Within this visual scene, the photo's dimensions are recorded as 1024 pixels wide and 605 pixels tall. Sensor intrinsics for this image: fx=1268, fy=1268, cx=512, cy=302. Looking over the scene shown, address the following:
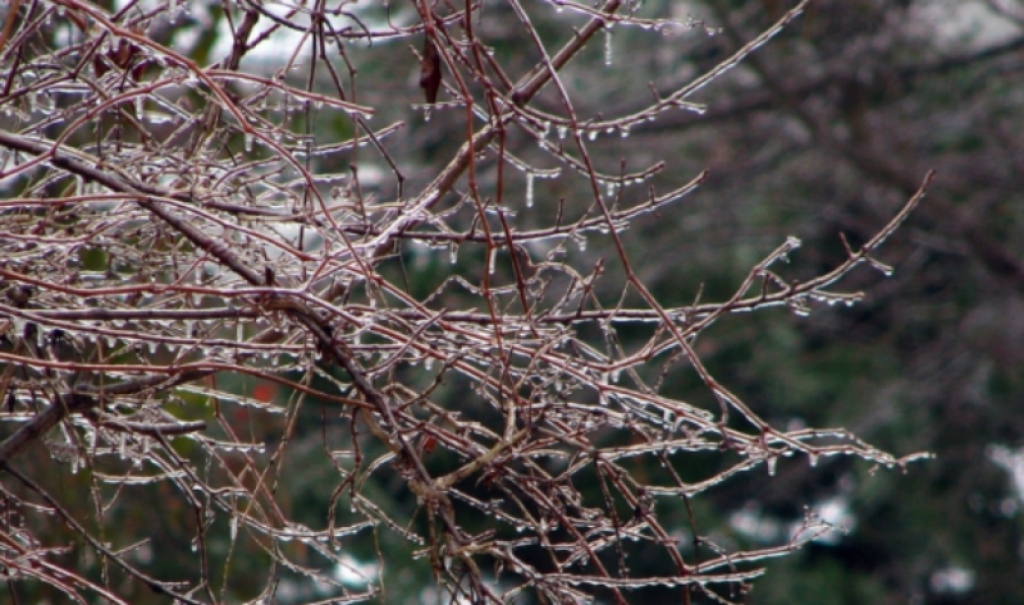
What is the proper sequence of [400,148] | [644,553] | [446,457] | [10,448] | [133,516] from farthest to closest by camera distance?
[644,553] → [446,457] → [400,148] → [133,516] → [10,448]

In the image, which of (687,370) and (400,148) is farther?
(687,370)

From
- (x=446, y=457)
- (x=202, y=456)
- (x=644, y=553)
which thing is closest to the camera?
(x=202, y=456)

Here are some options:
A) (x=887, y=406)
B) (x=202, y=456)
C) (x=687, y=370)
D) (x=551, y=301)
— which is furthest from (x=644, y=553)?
(x=202, y=456)

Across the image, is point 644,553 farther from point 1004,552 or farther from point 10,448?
point 10,448

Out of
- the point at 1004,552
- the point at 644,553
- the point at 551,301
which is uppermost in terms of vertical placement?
the point at 551,301

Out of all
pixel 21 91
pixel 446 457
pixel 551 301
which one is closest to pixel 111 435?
pixel 21 91

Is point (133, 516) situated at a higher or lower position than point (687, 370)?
higher
